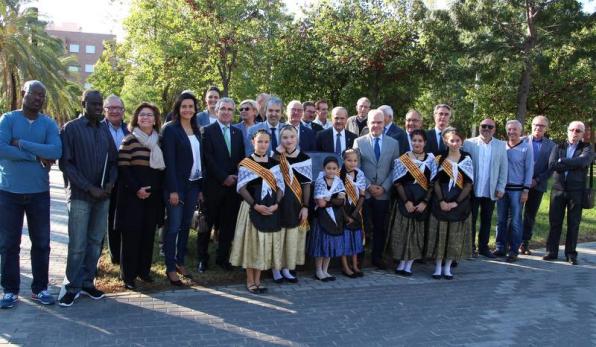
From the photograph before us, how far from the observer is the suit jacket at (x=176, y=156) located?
5559 millimetres

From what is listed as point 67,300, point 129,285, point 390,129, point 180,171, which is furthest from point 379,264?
point 67,300

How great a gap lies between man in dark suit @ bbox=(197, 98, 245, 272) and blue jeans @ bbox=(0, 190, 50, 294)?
1884 millimetres

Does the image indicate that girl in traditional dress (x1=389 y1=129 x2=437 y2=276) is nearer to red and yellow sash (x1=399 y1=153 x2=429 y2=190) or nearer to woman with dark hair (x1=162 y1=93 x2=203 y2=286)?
red and yellow sash (x1=399 y1=153 x2=429 y2=190)

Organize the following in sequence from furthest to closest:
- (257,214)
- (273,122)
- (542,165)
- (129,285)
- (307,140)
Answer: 1. (542,165)
2. (307,140)
3. (273,122)
4. (257,214)
5. (129,285)

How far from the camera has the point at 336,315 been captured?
5.09 m

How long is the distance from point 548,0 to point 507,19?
1533 millimetres

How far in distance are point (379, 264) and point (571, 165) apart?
3.22 metres

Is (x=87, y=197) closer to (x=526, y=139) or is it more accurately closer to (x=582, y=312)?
(x=582, y=312)

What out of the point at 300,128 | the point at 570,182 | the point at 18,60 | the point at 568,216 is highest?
the point at 18,60

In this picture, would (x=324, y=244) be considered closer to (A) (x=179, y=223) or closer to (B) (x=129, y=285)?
(A) (x=179, y=223)

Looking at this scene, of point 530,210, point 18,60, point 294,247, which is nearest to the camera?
point 294,247

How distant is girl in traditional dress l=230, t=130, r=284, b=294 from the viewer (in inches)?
226

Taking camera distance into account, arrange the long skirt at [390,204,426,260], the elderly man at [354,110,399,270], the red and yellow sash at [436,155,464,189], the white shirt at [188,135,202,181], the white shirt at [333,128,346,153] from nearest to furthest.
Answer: the white shirt at [188,135,202,181], the red and yellow sash at [436,155,464,189], the long skirt at [390,204,426,260], the elderly man at [354,110,399,270], the white shirt at [333,128,346,153]

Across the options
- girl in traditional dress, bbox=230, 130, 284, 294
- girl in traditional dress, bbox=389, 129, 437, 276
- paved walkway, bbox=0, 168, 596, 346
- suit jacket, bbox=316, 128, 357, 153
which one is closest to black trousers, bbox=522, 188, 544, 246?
paved walkway, bbox=0, 168, 596, 346
